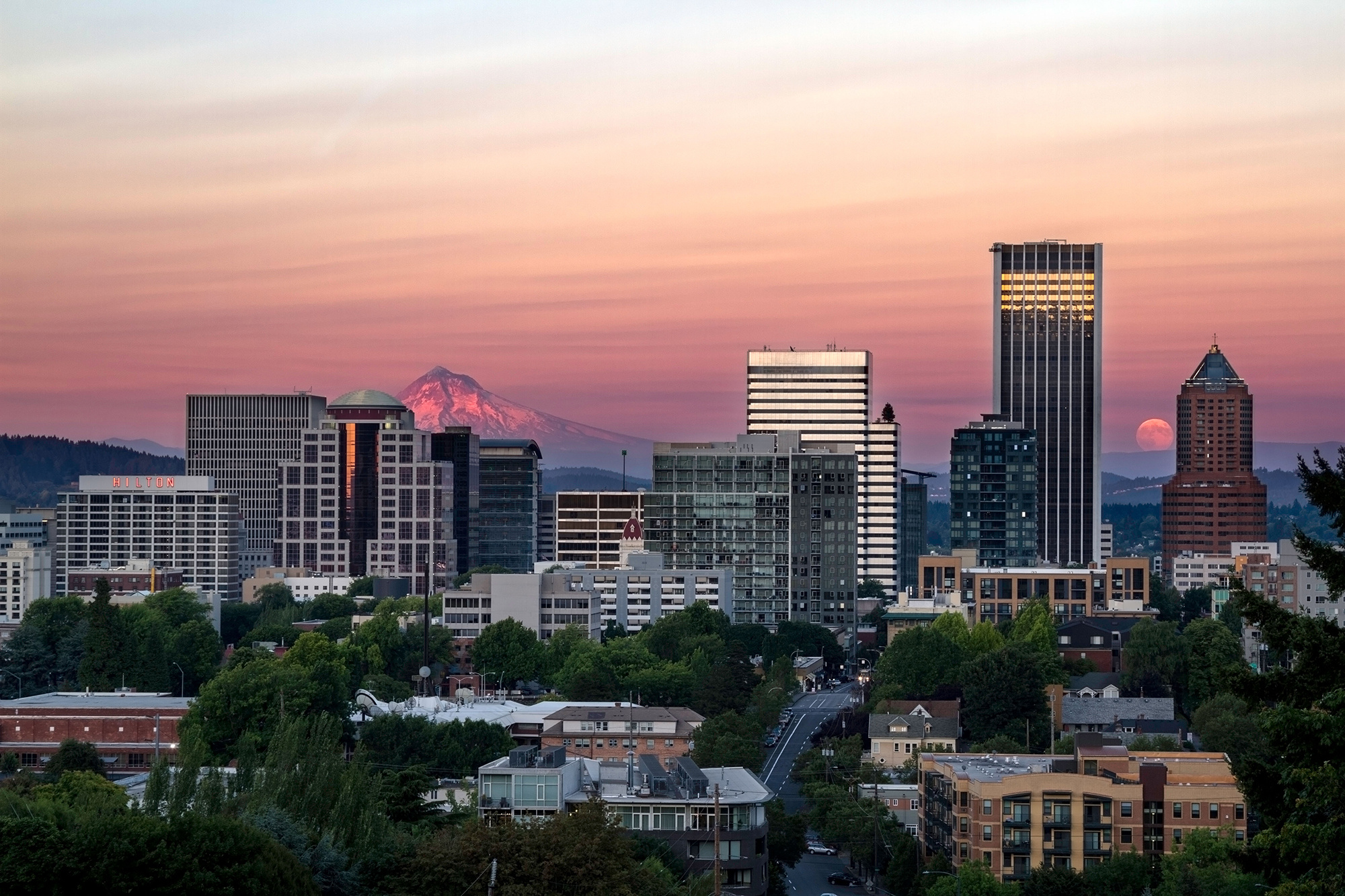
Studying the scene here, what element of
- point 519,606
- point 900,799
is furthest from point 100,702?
point 519,606

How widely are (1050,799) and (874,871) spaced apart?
984 centimetres

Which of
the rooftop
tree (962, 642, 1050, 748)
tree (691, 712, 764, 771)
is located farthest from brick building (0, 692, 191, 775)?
tree (962, 642, 1050, 748)

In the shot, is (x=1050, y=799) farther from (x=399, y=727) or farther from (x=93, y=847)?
(x=93, y=847)

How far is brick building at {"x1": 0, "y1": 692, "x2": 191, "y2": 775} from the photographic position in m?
123

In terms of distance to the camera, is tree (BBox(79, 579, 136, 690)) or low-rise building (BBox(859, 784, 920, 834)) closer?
low-rise building (BBox(859, 784, 920, 834))

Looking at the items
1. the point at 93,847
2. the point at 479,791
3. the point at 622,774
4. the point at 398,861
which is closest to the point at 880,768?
the point at 622,774

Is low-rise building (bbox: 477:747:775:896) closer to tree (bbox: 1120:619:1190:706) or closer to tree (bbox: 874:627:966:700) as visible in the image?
tree (bbox: 874:627:966:700)

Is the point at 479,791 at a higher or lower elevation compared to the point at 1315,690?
lower

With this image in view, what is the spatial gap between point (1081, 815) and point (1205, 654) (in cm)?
5931

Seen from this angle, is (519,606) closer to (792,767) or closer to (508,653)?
(508,653)

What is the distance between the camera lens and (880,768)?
11325cm

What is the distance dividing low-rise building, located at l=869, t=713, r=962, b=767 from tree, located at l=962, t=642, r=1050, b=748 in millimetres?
1956

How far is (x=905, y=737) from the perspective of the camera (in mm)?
123750

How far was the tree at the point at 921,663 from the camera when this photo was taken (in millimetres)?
145625
